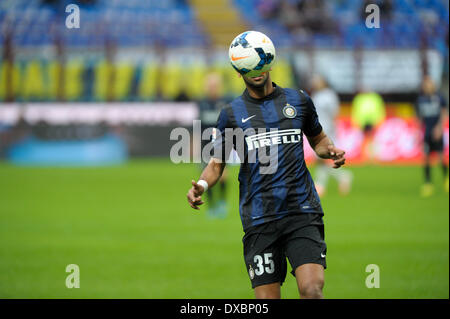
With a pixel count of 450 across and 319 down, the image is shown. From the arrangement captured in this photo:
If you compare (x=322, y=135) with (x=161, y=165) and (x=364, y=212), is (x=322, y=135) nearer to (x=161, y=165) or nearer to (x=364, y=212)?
(x=364, y=212)

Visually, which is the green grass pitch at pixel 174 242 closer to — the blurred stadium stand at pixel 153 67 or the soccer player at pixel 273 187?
the soccer player at pixel 273 187

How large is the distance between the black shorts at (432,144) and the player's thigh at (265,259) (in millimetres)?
13081

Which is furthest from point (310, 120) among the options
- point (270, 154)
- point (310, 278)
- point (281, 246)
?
point (310, 278)

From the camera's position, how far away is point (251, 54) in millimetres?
5453

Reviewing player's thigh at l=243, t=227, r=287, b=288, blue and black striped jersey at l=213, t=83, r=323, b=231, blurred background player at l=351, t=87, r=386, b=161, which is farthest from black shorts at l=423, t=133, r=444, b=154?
player's thigh at l=243, t=227, r=287, b=288

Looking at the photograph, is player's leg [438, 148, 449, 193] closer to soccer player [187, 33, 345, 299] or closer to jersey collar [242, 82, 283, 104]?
soccer player [187, 33, 345, 299]

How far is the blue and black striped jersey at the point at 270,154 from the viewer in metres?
5.61

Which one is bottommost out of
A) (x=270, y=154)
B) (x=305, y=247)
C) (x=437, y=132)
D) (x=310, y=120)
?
(x=305, y=247)

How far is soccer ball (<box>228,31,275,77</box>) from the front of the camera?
5.46 meters

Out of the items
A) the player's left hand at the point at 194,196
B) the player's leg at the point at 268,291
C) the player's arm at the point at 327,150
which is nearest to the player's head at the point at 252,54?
the player's arm at the point at 327,150

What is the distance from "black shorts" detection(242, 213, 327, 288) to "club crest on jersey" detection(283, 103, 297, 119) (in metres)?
0.77

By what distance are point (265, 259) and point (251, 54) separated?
60.3 inches

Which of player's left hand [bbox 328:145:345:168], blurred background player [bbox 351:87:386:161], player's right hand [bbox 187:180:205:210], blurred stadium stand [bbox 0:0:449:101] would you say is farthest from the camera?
blurred stadium stand [bbox 0:0:449:101]

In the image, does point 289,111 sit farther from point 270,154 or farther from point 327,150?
point 327,150
